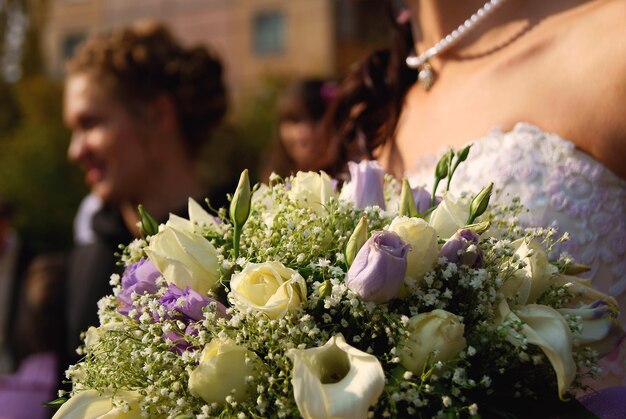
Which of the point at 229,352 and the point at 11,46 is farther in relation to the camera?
the point at 11,46

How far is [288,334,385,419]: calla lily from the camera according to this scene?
1.12 meters

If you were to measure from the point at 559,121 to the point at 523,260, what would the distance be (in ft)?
2.52

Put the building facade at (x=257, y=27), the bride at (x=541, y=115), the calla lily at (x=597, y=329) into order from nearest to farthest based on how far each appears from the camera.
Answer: the calla lily at (x=597, y=329) < the bride at (x=541, y=115) < the building facade at (x=257, y=27)

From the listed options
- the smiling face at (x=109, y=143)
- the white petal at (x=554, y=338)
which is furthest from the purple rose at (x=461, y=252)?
the smiling face at (x=109, y=143)

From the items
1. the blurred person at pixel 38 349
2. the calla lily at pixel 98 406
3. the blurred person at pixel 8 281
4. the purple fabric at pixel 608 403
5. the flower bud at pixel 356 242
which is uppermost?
the flower bud at pixel 356 242

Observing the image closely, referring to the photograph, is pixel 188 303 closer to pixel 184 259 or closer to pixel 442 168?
pixel 184 259

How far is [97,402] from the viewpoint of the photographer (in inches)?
52.9

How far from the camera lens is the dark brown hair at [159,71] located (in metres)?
3.80

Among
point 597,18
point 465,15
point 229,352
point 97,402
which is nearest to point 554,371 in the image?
point 229,352

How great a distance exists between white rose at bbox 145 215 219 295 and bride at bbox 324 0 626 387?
0.88 m

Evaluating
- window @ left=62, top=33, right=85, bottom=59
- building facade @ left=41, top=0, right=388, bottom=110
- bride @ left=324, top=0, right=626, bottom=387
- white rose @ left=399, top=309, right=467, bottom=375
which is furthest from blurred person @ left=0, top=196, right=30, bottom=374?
window @ left=62, top=33, right=85, bottom=59

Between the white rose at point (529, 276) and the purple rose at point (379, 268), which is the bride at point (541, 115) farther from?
the purple rose at point (379, 268)

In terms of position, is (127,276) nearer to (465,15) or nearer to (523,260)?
(523,260)

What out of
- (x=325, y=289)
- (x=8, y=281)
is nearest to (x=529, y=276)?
(x=325, y=289)
